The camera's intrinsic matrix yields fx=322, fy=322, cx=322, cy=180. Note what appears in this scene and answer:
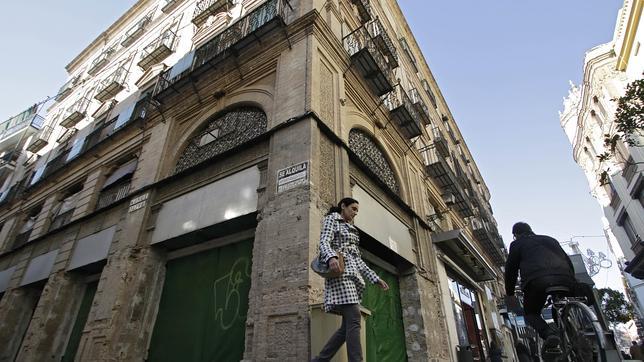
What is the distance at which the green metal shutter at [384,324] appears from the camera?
654 cm

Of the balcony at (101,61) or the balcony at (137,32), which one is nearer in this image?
the balcony at (137,32)

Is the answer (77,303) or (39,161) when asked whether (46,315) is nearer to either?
(77,303)

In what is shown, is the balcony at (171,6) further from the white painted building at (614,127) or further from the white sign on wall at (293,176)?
the white painted building at (614,127)

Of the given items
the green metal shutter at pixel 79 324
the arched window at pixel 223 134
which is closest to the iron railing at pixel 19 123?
the green metal shutter at pixel 79 324

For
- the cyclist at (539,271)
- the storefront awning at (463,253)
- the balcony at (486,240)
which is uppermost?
the balcony at (486,240)

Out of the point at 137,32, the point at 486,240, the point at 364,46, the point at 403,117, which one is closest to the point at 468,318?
the point at 403,117

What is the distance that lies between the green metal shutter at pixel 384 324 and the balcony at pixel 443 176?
592 cm

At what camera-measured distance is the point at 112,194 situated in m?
10.6

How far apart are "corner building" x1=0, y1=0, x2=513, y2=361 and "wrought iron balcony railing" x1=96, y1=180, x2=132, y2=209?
0.12 metres

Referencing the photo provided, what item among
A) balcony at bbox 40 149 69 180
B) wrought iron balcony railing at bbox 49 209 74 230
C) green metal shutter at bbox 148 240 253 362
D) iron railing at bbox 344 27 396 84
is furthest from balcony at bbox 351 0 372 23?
balcony at bbox 40 149 69 180

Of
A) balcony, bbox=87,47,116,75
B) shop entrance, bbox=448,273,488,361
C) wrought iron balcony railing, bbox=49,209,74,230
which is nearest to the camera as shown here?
shop entrance, bbox=448,273,488,361

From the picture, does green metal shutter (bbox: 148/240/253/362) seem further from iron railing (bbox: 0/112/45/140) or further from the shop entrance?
iron railing (bbox: 0/112/45/140)

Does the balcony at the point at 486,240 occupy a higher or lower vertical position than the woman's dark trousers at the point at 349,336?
higher

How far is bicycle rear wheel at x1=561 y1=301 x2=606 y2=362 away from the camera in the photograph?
2576mm
